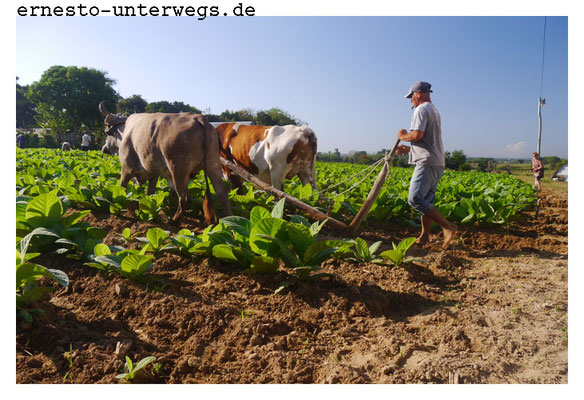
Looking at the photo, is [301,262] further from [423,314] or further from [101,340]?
[101,340]

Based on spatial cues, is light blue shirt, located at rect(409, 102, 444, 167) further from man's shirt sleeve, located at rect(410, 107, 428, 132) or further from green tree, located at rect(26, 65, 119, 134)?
green tree, located at rect(26, 65, 119, 134)

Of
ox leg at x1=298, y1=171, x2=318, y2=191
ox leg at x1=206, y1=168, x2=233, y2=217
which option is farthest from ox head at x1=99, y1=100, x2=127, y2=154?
ox leg at x1=298, y1=171, x2=318, y2=191

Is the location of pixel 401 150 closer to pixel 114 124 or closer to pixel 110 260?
pixel 110 260

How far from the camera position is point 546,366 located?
2.06m

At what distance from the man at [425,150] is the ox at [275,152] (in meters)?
2.59

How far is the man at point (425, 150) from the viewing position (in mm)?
4230

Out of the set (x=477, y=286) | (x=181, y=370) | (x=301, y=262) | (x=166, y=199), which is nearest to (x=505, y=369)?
(x=477, y=286)

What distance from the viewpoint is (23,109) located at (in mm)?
48219

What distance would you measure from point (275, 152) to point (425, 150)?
311 centimetres

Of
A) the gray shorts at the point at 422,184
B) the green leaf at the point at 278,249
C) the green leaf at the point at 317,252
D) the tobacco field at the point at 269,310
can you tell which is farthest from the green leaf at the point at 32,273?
the gray shorts at the point at 422,184

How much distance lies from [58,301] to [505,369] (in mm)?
2999

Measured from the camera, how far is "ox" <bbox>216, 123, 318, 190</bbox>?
21.9ft

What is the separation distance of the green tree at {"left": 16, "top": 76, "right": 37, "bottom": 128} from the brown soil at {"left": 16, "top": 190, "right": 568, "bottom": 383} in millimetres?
54605

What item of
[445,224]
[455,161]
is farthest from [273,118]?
[445,224]
